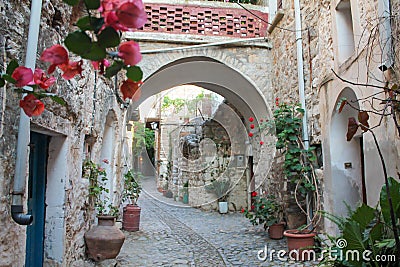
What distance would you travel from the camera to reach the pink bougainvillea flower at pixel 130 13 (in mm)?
679

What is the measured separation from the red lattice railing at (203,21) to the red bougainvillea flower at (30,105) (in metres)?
5.50

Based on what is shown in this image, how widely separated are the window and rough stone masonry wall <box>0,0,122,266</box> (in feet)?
8.87

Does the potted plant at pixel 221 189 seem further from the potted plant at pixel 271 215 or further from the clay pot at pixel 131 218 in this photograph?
the potted plant at pixel 271 215

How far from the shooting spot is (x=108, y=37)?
729 mm

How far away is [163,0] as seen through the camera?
21.0 ft

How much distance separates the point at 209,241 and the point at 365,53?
3.51m

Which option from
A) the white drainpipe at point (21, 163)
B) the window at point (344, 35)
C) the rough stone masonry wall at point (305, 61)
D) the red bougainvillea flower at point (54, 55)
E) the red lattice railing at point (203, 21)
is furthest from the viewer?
the red lattice railing at point (203, 21)

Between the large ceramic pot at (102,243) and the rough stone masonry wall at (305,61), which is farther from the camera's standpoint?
the rough stone masonry wall at (305,61)

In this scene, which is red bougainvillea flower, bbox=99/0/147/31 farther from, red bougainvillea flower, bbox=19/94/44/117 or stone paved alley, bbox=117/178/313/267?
stone paved alley, bbox=117/178/313/267

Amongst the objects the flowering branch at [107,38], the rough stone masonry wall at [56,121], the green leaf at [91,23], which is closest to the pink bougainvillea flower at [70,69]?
the flowering branch at [107,38]

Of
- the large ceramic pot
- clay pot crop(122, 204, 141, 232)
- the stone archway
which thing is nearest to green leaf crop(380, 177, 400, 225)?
the large ceramic pot

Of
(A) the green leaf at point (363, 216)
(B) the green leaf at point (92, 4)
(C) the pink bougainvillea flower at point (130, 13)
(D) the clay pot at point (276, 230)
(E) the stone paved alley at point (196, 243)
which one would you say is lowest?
(E) the stone paved alley at point (196, 243)

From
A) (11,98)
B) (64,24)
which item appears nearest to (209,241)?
(64,24)

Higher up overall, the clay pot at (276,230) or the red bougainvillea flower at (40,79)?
the red bougainvillea flower at (40,79)
